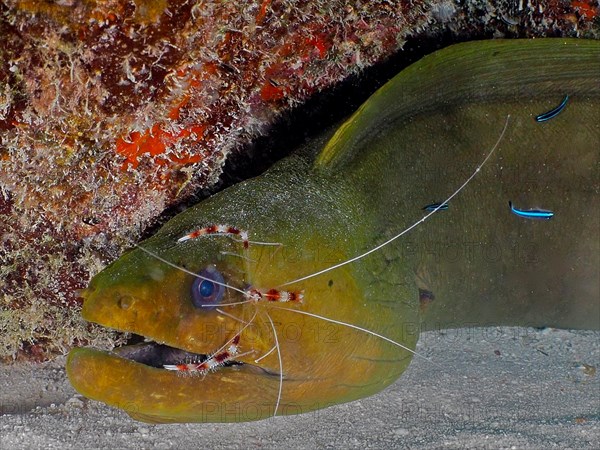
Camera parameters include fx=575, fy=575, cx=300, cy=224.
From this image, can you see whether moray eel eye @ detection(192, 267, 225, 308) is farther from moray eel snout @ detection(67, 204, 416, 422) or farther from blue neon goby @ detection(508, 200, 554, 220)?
blue neon goby @ detection(508, 200, 554, 220)

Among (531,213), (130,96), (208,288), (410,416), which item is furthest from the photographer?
(531,213)

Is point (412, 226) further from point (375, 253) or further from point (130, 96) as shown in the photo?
point (130, 96)

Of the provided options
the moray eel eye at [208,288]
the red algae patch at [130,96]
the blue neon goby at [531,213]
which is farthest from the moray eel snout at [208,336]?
the blue neon goby at [531,213]

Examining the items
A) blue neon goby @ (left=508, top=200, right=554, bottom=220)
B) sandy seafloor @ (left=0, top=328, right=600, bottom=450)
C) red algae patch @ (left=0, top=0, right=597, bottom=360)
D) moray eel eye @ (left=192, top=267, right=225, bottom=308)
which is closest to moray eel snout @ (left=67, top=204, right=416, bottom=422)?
moray eel eye @ (left=192, top=267, right=225, bottom=308)

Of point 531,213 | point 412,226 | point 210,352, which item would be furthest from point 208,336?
point 531,213

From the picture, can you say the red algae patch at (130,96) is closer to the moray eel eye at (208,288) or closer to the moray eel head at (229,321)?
the moray eel head at (229,321)

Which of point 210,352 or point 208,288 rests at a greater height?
point 208,288

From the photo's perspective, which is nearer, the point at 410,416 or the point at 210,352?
the point at 210,352
